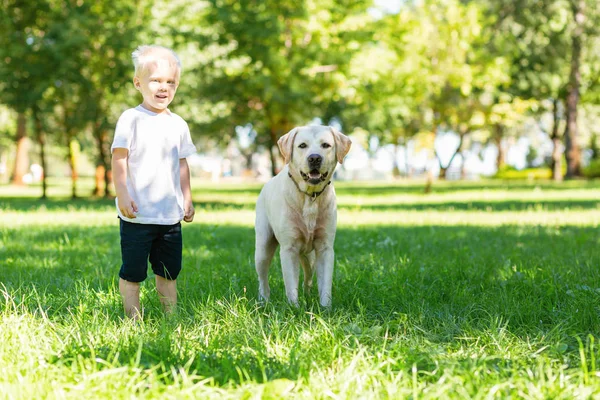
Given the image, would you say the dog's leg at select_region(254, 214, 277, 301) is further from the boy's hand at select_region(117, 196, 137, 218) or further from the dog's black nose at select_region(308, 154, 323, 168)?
the boy's hand at select_region(117, 196, 137, 218)

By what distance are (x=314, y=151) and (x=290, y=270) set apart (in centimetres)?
87

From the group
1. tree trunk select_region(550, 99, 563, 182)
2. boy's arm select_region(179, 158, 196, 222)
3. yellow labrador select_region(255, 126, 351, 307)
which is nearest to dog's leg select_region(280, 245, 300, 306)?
yellow labrador select_region(255, 126, 351, 307)

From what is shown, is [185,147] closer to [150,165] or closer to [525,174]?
[150,165]

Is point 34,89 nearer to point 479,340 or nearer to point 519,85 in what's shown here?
point 479,340

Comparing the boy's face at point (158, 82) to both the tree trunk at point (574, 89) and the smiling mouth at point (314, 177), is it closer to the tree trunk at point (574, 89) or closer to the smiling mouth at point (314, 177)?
the smiling mouth at point (314, 177)

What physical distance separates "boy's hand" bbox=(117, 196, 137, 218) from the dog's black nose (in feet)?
4.04

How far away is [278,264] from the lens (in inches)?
247

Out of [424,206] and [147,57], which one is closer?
[147,57]

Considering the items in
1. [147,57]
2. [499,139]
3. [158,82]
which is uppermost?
[499,139]

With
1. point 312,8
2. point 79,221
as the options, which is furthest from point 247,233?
point 312,8

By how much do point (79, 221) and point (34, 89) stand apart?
28.3ft

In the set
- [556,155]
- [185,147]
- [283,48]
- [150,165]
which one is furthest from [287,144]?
[556,155]

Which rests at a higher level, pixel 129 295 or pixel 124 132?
pixel 124 132

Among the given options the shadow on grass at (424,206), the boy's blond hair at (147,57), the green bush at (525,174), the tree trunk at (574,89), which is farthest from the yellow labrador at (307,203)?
the green bush at (525,174)
